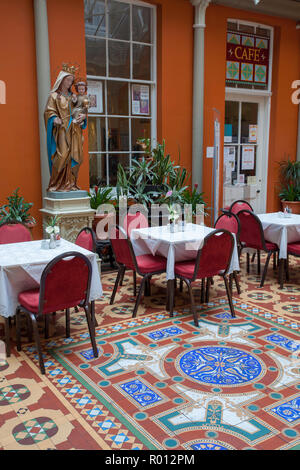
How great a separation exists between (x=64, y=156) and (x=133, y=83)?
213cm

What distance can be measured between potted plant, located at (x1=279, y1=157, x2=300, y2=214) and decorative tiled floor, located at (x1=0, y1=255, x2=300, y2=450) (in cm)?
399

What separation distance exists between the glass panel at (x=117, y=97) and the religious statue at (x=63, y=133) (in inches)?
52.7

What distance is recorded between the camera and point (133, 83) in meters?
6.48

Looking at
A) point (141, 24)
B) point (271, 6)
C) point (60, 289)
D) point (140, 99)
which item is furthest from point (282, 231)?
point (271, 6)

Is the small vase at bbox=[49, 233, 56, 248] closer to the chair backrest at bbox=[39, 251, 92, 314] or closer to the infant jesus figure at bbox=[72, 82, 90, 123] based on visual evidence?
the chair backrest at bbox=[39, 251, 92, 314]

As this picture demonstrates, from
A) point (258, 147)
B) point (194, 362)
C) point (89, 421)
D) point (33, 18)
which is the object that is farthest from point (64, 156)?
point (258, 147)

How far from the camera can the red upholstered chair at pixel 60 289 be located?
121 inches

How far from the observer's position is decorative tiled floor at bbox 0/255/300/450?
2.41 m

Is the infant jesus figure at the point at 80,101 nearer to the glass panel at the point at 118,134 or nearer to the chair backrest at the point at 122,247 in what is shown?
the glass panel at the point at 118,134

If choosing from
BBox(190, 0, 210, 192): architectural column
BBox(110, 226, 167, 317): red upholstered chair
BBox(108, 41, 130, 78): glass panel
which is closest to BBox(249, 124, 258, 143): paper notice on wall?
BBox(190, 0, 210, 192): architectural column

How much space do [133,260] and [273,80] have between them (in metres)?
5.39

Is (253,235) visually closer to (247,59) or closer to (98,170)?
(98,170)
